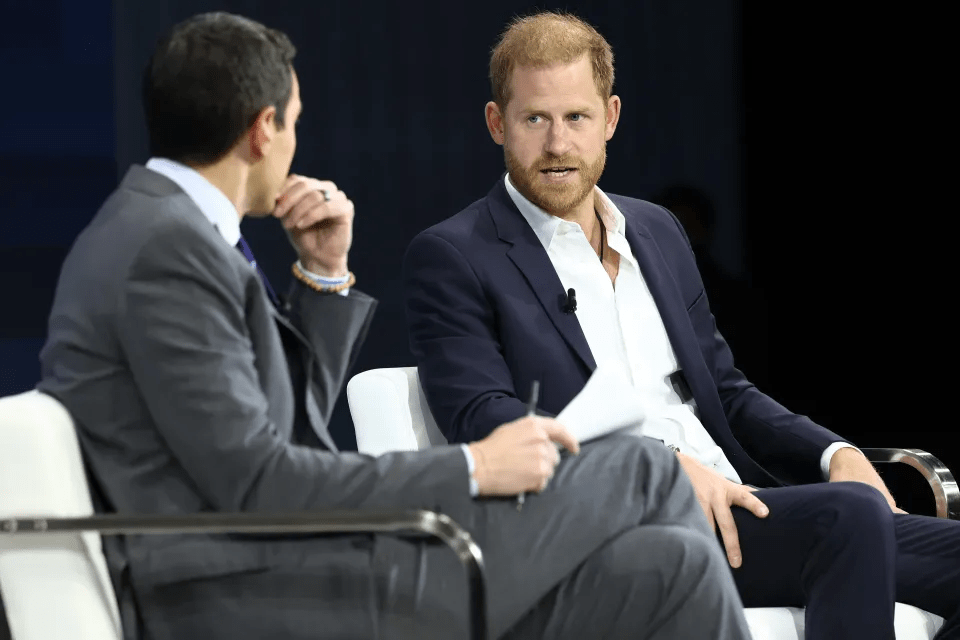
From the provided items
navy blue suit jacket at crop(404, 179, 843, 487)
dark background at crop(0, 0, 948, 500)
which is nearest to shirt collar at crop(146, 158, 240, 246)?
navy blue suit jacket at crop(404, 179, 843, 487)

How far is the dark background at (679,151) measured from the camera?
4273 millimetres

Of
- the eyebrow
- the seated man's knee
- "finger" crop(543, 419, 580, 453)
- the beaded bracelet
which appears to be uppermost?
the eyebrow

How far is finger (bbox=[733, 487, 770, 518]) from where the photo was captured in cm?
235

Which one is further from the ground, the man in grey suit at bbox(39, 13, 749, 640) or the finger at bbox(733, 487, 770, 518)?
the man in grey suit at bbox(39, 13, 749, 640)

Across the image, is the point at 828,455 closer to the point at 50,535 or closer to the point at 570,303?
the point at 570,303

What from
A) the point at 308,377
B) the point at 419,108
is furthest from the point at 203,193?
the point at 419,108

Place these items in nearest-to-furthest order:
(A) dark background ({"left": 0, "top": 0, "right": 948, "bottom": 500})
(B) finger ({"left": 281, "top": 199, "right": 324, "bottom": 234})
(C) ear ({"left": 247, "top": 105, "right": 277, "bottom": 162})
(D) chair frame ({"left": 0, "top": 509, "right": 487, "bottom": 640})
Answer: (D) chair frame ({"left": 0, "top": 509, "right": 487, "bottom": 640}) → (C) ear ({"left": 247, "top": 105, "right": 277, "bottom": 162}) → (B) finger ({"left": 281, "top": 199, "right": 324, "bottom": 234}) → (A) dark background ({"left": 0, "top": 0, "right": 948, "bottom": 500})

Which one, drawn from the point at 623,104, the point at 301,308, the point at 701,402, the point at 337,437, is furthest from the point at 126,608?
the point at 623,104

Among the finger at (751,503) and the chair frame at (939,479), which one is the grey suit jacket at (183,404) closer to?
the finger at (751,503)

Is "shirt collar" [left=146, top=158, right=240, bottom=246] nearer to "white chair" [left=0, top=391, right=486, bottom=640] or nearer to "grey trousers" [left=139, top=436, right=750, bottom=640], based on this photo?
"white chair" [left=0, top=391, right=486, bottom=640]

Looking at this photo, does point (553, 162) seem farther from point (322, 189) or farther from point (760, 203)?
point (760, 203)

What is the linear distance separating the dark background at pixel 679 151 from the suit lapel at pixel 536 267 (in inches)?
77.3

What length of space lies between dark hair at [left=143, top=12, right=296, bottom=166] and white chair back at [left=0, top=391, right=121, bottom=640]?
16.0 inches

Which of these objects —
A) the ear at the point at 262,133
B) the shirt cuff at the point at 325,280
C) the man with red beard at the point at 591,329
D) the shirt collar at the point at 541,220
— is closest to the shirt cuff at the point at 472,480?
the shirt cuff at the point at 325,280
